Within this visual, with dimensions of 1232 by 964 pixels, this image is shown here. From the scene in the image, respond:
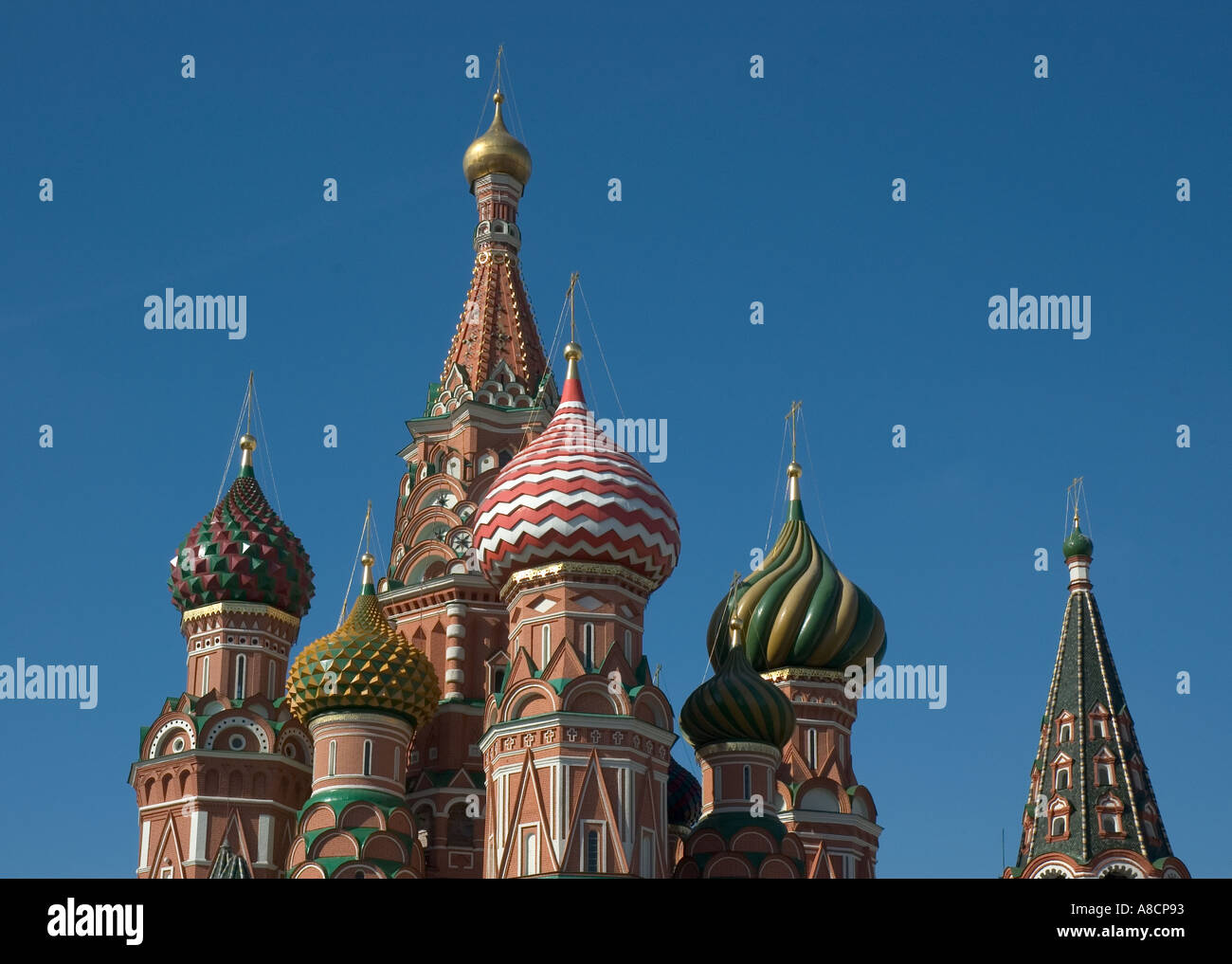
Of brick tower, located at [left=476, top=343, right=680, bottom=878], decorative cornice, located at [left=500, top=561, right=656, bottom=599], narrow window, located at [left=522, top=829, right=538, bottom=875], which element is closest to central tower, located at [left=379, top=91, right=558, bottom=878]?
brick tower, located at [left=476, top=343, right=680, bottom=878]

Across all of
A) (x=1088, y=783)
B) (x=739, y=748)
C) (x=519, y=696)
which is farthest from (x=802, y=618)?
(x=519, y=696)

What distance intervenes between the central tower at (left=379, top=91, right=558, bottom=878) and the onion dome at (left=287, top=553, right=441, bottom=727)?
5.24 feet

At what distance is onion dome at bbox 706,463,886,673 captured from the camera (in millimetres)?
41250

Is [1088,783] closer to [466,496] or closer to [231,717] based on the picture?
[466,496]

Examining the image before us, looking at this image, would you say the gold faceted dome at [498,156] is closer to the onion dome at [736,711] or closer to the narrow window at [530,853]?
the onion dome at [736,711]

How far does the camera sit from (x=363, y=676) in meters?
36.9

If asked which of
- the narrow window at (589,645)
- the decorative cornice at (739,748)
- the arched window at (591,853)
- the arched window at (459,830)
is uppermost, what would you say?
the narrow window at (589,645)

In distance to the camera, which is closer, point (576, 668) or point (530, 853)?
point (530, 853)

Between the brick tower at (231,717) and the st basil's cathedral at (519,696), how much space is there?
0.05 metres

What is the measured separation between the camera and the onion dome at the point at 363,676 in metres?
36.9

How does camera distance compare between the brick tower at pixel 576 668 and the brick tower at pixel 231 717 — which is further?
the brick tower at pixel 231 717

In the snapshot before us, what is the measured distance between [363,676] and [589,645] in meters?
4.19

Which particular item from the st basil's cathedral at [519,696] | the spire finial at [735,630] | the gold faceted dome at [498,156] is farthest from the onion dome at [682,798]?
the gold faceted dome at [498,156]
